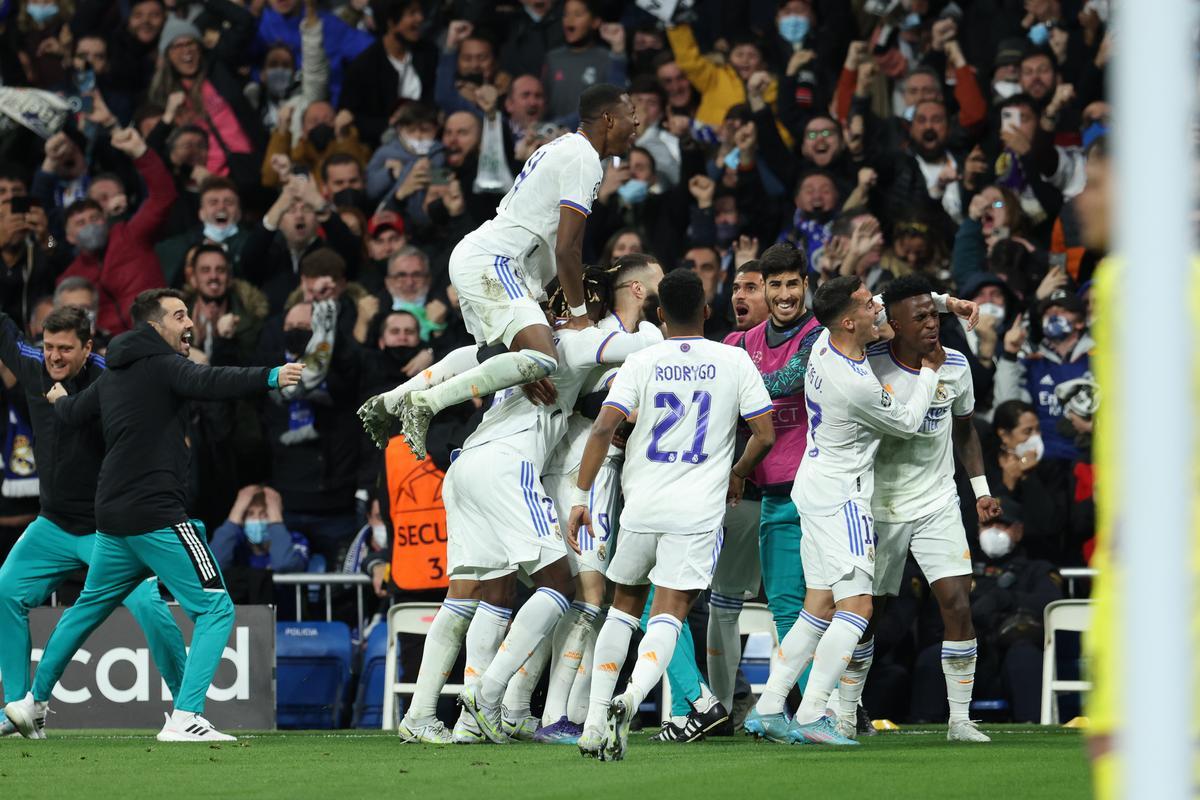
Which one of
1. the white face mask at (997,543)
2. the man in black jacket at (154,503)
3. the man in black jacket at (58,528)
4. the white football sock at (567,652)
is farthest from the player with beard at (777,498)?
the man in black jacket at (58,528)

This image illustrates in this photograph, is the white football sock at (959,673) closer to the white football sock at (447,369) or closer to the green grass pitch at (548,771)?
the green grass pitch at (548,771)

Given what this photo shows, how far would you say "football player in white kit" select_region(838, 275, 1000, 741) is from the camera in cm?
879

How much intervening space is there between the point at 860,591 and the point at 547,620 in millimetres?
1529

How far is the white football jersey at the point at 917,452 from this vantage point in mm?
8852

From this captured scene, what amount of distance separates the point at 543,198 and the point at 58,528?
3.50 metres

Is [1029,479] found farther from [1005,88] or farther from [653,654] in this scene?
[1005,88]

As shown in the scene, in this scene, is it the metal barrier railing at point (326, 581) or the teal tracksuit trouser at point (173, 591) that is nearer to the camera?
the teal tracksuit trouser at point (173, 591)

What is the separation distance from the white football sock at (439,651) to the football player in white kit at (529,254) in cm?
84

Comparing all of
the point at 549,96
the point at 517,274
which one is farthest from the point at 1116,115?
the point at 549,96

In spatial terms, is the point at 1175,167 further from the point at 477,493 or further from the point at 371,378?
the point at 371,378

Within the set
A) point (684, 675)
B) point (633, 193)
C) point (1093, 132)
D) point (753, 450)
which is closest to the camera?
point (753, 450)


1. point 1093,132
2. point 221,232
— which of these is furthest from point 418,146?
point 1093,132

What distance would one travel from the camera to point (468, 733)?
8.62 m

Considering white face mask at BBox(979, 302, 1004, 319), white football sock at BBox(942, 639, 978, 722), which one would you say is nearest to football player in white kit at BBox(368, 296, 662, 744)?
white football sock at BBox(942, 639, 978, 722)
